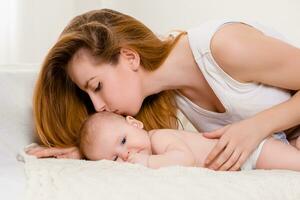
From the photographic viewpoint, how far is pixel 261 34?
1.33 m

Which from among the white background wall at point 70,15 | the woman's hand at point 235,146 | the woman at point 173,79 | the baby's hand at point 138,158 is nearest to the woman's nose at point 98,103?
the woman at point 173,79

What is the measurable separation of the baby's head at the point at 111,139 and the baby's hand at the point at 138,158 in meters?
0.02

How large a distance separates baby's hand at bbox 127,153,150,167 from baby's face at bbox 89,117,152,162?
0.02 metres

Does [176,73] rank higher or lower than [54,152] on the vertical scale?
higher

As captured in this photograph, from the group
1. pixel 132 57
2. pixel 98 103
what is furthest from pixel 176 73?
pixel 98 103

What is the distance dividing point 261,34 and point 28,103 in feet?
2.19

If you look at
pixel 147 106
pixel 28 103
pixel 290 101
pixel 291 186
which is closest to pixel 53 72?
pixel 28 103

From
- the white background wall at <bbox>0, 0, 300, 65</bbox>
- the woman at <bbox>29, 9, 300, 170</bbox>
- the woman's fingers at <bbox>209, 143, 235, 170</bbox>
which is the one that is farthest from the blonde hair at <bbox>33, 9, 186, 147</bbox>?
the white background wall at <bbox>0, 0, 300, 65</bbox>

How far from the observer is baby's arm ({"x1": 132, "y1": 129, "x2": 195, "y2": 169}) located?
45.1 inches

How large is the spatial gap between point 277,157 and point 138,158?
1.07 feet

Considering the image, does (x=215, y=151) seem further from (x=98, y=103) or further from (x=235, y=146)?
(x=98, y=103)

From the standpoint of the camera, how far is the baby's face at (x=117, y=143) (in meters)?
1.23

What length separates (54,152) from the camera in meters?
1.29

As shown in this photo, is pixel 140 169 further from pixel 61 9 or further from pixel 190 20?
pixel 61 9
